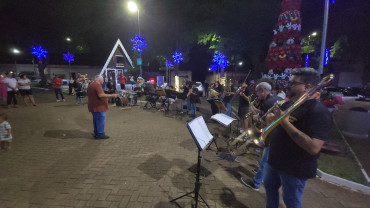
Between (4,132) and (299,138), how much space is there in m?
7.11

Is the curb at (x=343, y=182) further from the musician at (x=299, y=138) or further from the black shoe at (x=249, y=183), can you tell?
the musician at (x=299, y=138)

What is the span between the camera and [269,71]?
38.7 ft

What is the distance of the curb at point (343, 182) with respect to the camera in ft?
12.9

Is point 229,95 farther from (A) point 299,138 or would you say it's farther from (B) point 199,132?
(A) point 299,138

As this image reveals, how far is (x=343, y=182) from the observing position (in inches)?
162

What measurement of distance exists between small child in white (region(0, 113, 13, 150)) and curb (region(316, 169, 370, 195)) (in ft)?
27.8

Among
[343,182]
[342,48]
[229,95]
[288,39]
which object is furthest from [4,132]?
[342,48]

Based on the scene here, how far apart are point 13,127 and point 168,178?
7.24 metres

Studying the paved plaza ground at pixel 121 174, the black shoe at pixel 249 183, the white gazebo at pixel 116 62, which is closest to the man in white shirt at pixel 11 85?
the paved plaza ground at pixel 121 174

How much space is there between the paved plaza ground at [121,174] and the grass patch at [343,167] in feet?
1.68

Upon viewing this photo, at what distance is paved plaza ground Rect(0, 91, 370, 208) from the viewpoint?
3.44m

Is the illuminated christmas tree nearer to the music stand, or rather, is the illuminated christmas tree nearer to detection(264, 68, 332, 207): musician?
A: the music stand

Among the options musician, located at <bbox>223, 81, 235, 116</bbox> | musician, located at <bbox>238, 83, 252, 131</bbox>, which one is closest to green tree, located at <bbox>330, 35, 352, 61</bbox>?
musician, located at <bbox>223, 81, 235, 116</bbox>

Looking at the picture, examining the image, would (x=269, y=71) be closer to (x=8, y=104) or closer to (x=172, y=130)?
(x=172, y=130)
